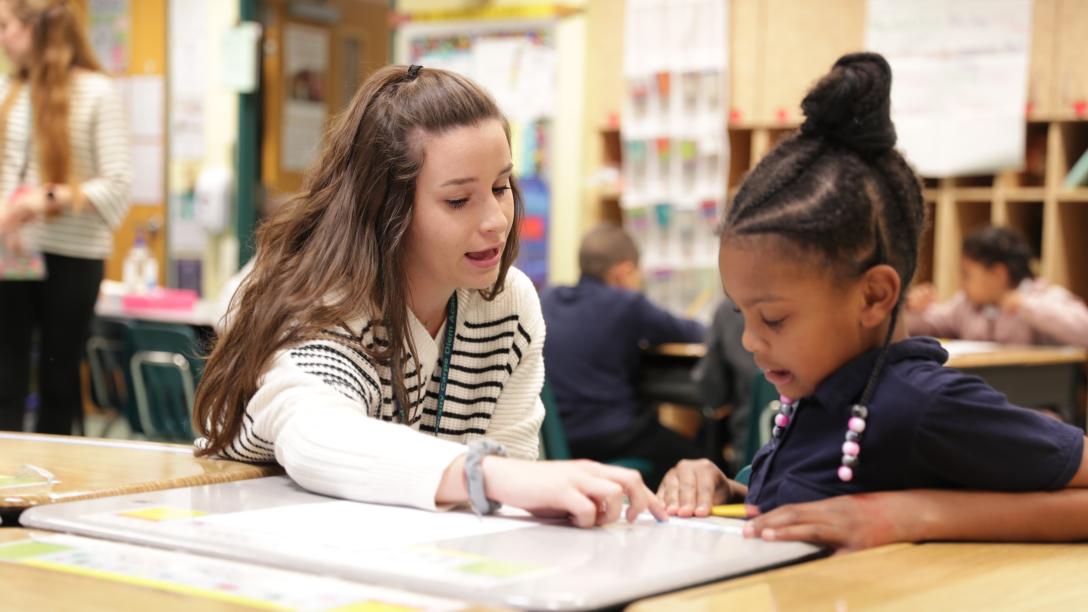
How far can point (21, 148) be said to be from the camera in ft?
12.2

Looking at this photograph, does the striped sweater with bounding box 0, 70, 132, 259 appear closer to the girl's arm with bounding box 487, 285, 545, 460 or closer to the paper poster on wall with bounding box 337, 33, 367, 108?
the girl's arm with bounding box 487, 285, 545, 460

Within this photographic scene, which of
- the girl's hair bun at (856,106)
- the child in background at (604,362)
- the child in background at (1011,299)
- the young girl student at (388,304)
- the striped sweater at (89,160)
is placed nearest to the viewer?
the girl's hair bun at (856,106)

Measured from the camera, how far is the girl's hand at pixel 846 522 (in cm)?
113

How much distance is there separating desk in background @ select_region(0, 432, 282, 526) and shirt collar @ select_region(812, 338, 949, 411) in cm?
68

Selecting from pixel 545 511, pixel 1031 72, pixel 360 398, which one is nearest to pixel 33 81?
pixel 360 398

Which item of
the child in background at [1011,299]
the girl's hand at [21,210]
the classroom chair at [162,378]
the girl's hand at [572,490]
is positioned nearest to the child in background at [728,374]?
the child in background at [1011,299]

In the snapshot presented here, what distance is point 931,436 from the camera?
3.88ft

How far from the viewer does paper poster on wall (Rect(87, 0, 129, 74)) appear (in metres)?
7.30

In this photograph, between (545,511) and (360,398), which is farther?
(360,398)

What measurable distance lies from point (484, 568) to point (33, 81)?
311cm

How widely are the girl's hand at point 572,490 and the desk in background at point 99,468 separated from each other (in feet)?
1.33

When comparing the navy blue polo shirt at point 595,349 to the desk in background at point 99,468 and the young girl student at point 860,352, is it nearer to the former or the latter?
the desk in background at point 99,468

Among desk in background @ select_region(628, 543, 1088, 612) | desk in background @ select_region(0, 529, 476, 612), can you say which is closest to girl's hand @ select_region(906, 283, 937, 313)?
desk in background @ select_region(628, 543, 1088, 612)

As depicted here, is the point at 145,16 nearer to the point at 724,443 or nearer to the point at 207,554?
the point at 724,443
